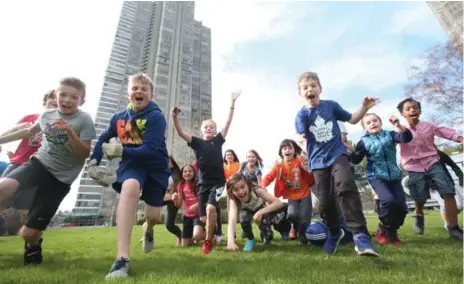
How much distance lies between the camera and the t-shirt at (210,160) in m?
5.70

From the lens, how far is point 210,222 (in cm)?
529

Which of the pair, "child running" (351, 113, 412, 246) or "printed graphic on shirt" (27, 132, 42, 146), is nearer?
"child running" (351, 113, 412, 246)

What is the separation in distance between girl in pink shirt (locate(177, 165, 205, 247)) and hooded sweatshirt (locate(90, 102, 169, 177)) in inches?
131

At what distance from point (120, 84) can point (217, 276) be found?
89048 mm

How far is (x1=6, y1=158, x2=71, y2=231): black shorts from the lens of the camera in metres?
3.83

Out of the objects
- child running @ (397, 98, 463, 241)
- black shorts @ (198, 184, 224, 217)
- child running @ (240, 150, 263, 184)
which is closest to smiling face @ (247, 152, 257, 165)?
child running @ (240, 150, 263, 184)

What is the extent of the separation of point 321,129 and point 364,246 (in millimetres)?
1634

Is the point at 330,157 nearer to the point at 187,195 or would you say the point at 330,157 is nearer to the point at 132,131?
the point at 132,131

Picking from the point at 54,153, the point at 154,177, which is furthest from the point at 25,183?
the point at 154,177

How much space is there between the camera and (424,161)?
5.58 meters

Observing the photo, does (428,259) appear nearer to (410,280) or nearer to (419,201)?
(410,280)

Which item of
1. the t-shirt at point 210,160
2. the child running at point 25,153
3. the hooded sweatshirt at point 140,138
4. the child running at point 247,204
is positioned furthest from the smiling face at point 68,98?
the child running at point 247,204

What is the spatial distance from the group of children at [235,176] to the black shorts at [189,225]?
0.52 feet

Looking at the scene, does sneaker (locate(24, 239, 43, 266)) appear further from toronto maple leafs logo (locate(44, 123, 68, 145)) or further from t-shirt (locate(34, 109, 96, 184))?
toronto maple leafs logo (locate(44, 123, 68, 145))
